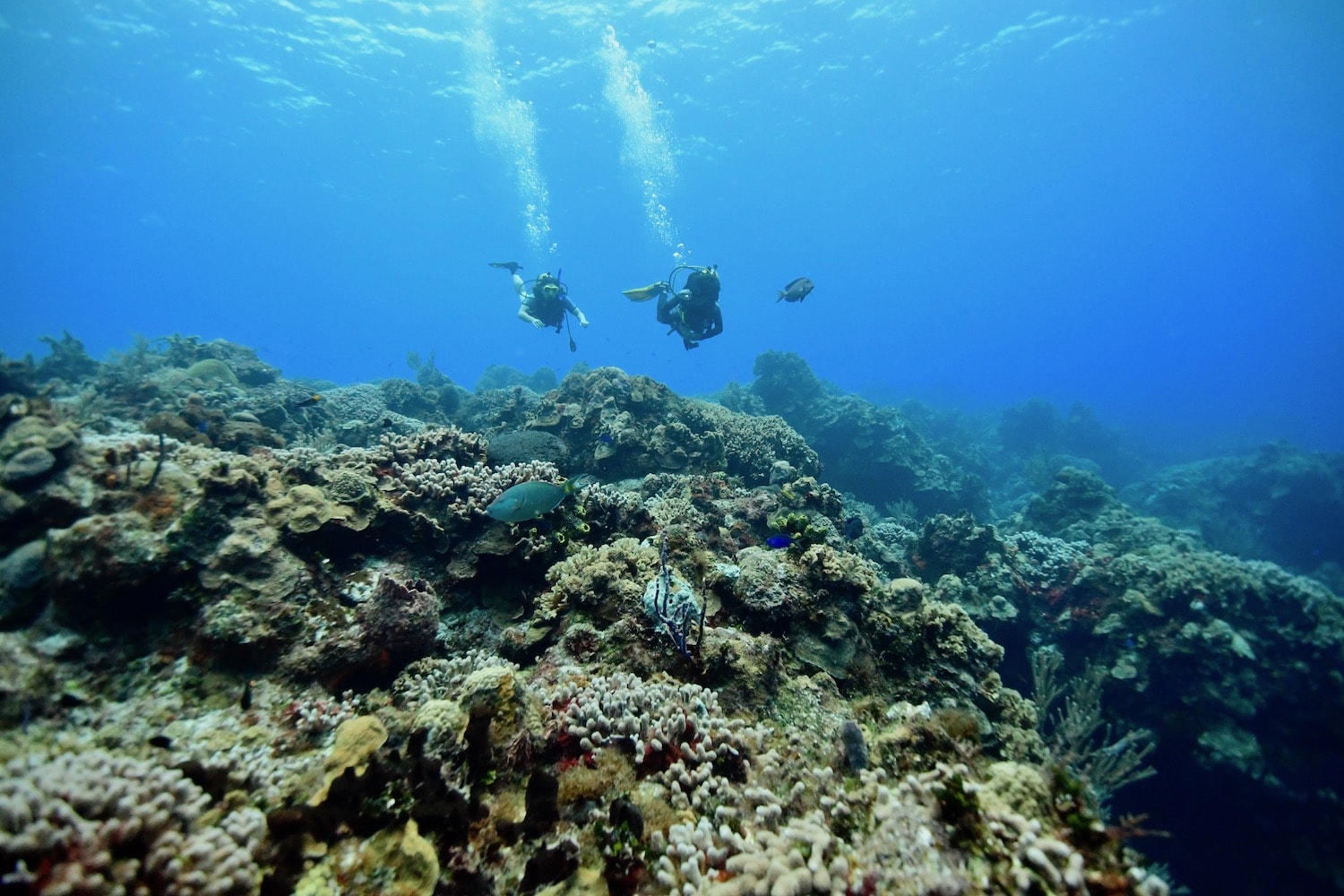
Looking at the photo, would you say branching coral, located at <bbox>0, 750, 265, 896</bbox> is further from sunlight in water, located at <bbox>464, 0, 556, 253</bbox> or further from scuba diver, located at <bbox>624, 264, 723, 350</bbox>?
sunlight in water, located at <bbox>464, 0, 556, 253</bbox>

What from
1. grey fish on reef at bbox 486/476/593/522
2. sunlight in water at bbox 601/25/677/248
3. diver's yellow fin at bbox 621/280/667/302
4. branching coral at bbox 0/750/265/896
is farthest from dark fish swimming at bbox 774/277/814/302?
sunlight in water at bbox 601/25/677/248

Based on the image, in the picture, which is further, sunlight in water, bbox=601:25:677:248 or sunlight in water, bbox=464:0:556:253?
sunlight in water, bbox=601:25:677:248

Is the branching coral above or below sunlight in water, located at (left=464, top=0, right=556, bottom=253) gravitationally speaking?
below

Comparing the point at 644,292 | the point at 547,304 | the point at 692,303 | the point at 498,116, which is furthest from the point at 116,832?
the point at 498,116

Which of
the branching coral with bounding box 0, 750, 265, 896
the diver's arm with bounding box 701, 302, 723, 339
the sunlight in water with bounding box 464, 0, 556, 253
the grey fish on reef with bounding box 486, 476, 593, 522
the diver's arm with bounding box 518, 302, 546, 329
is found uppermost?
the sunlight in water with bounding box 464, 0, 556, 253

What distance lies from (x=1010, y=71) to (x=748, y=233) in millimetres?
62694

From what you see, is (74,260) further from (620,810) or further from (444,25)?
(620,810)

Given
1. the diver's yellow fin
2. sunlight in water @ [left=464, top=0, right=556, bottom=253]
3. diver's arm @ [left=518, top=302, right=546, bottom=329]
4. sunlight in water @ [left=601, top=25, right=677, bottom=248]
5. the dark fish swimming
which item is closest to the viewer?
the dark fish swimming

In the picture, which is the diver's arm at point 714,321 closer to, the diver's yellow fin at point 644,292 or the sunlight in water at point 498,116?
the diver's yellow fin at point 644,292

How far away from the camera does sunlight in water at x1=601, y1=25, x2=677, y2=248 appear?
43812 millimetres

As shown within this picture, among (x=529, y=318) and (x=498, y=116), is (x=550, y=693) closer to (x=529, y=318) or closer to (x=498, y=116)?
(x=529, y=318)

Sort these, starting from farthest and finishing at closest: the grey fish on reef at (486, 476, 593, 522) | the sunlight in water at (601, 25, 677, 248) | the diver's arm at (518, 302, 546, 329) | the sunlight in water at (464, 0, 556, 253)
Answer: the sunlight in water at (601, 25, 677, 248) < the sunlight in water at (464, 0, 556, 253) < the diver's arm at (518, 302, 546, 329) < the grey fish on reef at (486, 476, 593, 522)

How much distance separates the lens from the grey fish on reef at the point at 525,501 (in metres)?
4.52

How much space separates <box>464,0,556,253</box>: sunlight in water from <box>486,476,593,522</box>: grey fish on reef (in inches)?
1835
